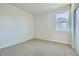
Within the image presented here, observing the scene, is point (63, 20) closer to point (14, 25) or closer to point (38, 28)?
point (38, 28)

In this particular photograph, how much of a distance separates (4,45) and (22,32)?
94cm

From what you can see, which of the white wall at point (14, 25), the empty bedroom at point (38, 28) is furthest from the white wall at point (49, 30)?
the white wall at point (14, 25)

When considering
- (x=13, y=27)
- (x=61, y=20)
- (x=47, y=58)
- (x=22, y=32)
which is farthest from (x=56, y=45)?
(x=47, y=58)

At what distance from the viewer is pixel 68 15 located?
3031mm

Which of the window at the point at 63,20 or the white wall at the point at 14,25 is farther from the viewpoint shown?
the white wall at the point at 14,25

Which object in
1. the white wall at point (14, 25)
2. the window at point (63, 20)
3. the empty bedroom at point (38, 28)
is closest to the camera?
the window at point (63, 20)

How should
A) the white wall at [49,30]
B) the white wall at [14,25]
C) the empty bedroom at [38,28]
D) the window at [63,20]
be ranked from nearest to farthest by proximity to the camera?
the window at [63,20] < the empty bedroom at [38,28] < the white wall at [49,30] < the white wall at [14,25]

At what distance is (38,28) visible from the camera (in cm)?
312

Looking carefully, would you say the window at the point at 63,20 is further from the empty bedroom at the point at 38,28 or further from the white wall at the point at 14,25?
the white wall at the point at 14,25

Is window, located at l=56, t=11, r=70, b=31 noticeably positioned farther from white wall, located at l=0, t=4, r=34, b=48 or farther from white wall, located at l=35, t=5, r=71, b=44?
white wall, located at l=0, t=4, r=34, b=48

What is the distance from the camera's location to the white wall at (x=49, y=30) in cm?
320

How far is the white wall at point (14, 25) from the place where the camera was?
3.34 m

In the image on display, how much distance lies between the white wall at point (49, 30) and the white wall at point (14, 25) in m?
0.29

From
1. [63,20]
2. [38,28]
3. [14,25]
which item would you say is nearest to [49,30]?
[38,28]
